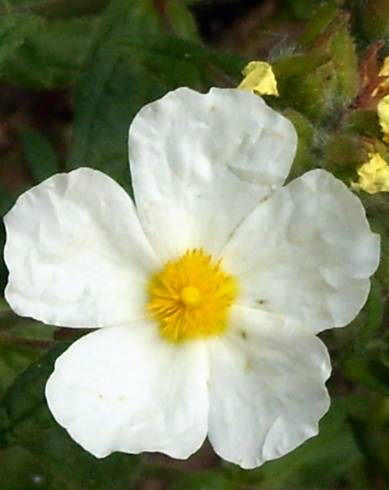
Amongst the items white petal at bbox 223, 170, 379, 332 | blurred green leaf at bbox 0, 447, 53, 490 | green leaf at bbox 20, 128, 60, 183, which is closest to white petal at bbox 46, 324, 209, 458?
white petal at bbox 223, 170, 379, 332

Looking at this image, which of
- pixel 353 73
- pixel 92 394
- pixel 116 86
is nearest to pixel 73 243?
pixel 92 394

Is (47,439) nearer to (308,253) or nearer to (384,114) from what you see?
(308,253)

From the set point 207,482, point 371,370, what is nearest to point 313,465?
point 207,482

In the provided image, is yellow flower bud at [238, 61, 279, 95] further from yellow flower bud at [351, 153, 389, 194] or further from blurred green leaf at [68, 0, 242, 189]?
blurred green leaf at [68, 0, 242, 189]

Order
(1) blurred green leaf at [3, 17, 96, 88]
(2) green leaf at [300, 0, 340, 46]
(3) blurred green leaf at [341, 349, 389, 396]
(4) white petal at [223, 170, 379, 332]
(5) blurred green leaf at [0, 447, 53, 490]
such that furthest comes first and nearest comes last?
(1) blurred green leaf at [3, 17, 96, 88]
(5) blurred green leaf at [0, 447, 53, 490]
(3) blurred green leaf at [341, 349, 389, 396]
(2) green leaf at [300, 0, 340, 46]
(4) white petal at [223, 170, 379, 332]

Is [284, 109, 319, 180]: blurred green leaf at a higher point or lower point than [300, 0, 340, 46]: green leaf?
lower

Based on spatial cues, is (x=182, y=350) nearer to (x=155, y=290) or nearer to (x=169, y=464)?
(x=155, y=290)

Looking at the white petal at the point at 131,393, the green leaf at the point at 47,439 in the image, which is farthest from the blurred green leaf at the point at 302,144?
the green leaf at the point at 47,439
